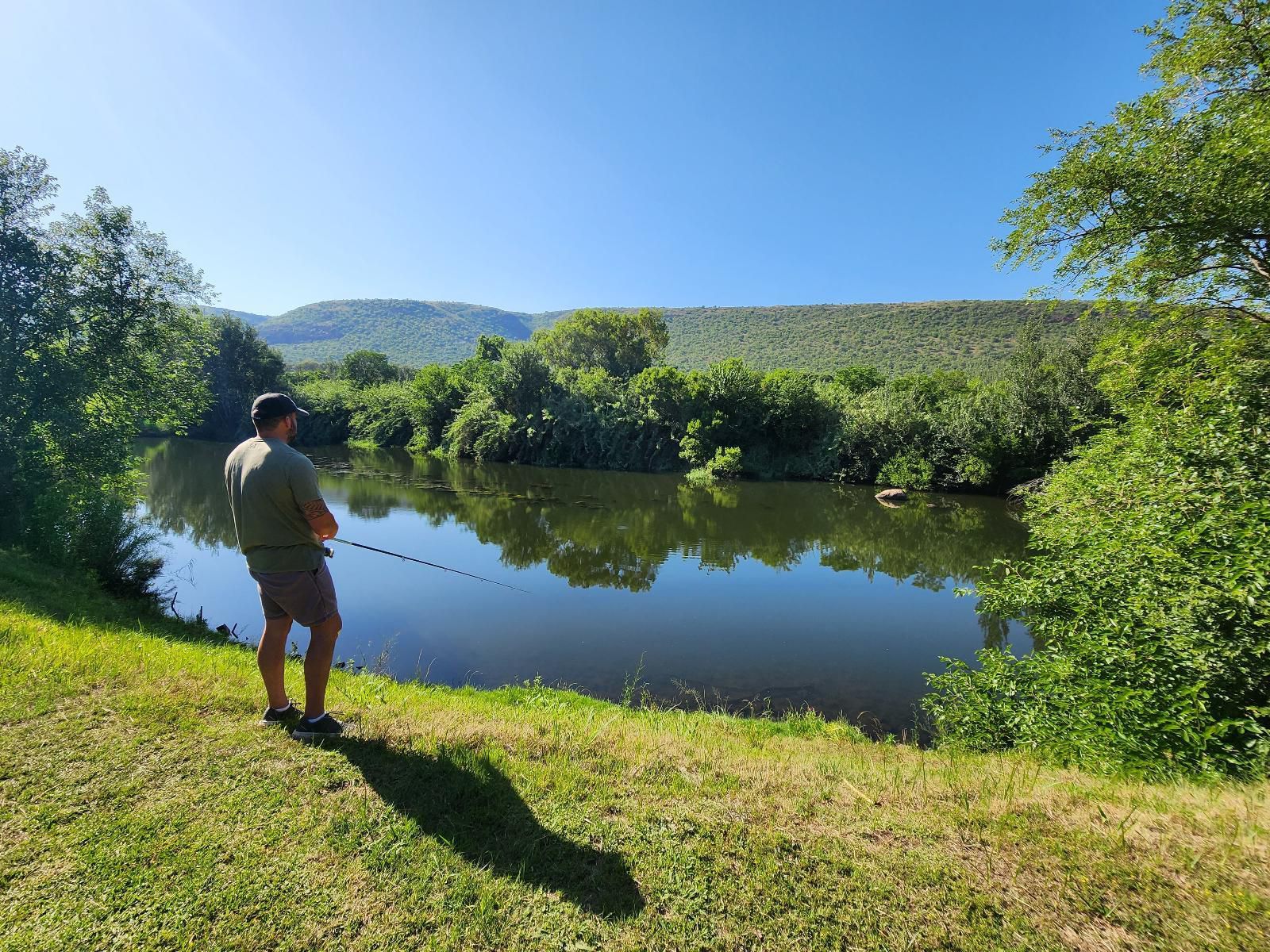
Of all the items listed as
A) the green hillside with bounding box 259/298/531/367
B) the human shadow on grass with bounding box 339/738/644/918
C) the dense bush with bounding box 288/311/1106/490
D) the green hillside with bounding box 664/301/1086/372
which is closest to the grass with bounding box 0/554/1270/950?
the human shadow on grass with bounding box 339/738/644/918

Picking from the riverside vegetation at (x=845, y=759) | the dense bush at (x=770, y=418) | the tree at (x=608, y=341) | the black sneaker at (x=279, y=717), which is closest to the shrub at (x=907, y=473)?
the dense bush at (x=770, y=418)

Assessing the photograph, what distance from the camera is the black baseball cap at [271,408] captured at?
333 centimetres

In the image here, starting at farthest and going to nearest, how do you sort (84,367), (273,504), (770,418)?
(770,418) < (84,367) < (273,504)

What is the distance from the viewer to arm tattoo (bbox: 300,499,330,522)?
3246 mm

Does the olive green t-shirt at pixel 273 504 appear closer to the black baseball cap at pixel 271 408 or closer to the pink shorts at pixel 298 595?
the pink shorts at pixel 298 595

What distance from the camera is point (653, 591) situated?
1140 cm

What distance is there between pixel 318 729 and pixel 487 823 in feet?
4.68

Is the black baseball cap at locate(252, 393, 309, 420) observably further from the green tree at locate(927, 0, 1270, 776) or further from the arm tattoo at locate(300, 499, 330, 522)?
the green tree at locate(927, 0, 1270, 776)

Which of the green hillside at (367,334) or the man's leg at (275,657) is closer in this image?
the man's leg at (275,657)

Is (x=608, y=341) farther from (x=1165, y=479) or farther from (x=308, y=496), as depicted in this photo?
(x=308, y=496)

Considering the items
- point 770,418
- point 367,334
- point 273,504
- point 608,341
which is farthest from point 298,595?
point 367,334

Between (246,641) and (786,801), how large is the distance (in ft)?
27.3

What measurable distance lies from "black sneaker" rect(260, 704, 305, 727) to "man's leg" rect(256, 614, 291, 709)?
30 millimetres

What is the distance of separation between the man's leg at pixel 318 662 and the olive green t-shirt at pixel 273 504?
39 cm
